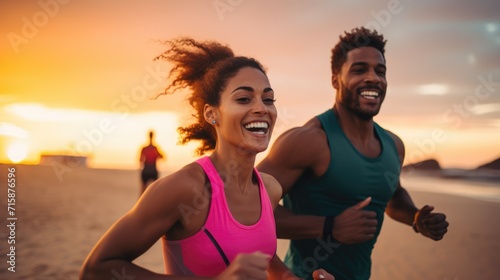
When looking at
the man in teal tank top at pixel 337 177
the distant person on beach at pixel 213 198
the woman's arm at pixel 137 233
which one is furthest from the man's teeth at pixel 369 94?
the woman's arm at pixel 137 233

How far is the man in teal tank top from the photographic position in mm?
3293

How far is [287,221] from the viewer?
10.3 feet

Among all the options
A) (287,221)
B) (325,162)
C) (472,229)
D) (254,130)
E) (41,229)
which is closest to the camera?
(254,130)

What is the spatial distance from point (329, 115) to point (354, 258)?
3.49 feet

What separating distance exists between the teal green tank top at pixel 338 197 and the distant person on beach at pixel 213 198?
2.29 feet

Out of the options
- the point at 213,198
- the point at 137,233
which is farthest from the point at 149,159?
the point at 137,233

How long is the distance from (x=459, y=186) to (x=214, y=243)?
2132 centimetres

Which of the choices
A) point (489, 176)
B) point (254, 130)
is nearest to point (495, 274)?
point (254, 130)

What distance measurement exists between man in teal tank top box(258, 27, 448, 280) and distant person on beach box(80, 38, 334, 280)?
581mm

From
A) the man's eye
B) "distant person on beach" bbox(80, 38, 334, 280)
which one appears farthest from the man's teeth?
the man's eye

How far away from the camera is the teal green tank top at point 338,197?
3.32 meters

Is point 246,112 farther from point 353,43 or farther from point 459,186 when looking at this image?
point 459,186

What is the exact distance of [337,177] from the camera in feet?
10.9

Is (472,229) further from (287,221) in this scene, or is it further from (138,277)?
(138,277)
